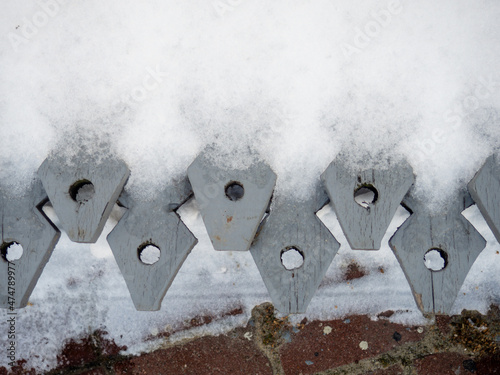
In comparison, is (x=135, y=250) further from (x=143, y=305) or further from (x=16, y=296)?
(x=16, y=296)

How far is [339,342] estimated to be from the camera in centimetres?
178

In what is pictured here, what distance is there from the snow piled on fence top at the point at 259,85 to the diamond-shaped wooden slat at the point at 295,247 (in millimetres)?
99

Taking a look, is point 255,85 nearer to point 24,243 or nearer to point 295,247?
point 295,247

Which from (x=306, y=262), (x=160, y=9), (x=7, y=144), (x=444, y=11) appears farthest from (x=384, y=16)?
(x=7, y=144)

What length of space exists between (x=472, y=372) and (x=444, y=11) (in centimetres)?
156

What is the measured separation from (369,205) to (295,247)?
0.29 metres

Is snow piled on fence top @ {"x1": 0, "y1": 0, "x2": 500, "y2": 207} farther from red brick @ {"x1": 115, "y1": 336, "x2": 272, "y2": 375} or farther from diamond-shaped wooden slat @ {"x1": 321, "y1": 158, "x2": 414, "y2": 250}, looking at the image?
red brick @ {"x1": 115, "y1": 336, "x2": 272, "y2": 375}

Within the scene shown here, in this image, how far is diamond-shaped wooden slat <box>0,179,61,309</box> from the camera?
4.62ft

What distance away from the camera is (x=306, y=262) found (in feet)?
4.50

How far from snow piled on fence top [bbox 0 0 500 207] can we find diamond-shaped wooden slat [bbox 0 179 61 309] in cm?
11

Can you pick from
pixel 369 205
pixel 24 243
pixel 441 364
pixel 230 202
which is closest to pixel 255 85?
pixel 230 202

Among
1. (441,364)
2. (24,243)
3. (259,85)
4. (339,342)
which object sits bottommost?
(441,364)

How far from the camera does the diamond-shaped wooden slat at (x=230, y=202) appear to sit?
1320 millimetres

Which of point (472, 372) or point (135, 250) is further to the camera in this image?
point (472, 372)
